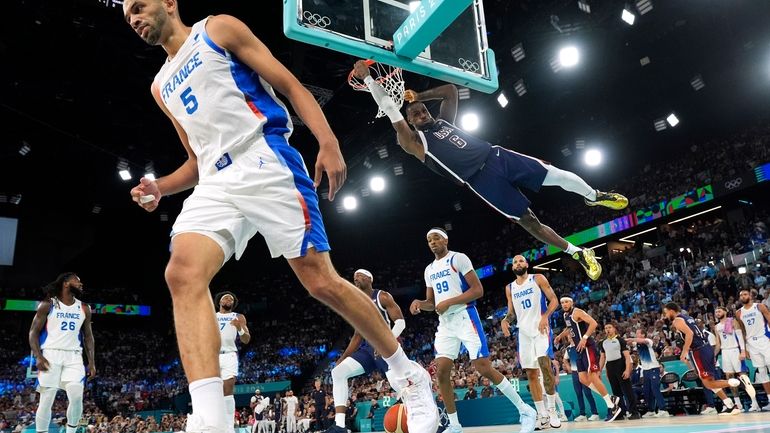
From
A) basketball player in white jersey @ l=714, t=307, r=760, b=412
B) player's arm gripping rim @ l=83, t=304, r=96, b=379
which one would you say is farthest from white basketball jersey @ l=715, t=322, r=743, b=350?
player's arm gripping rim @ l=83, t=304, r=96, b=379

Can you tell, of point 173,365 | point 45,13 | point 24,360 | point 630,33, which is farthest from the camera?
point 173,365

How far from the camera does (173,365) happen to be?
31188mm

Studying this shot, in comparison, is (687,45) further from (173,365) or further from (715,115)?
(173,365)

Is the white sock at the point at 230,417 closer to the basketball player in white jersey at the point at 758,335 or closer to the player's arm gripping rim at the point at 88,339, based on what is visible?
the player's arm gripping rim at the point at 88,339

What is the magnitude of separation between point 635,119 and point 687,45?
5.46 m

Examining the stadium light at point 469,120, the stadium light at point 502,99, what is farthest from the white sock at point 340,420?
the stadium light at point 502,99

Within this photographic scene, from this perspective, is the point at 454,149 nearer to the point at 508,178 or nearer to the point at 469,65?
the point at 508,178

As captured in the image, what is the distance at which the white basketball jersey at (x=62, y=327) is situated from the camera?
645 centimetres

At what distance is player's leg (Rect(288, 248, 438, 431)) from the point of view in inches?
95.7

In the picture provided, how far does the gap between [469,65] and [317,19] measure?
6.08ft

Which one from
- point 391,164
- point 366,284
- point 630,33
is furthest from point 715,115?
point 366,284

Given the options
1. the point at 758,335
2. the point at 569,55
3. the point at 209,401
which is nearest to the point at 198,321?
the point at 209,401

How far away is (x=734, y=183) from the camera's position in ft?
70.4

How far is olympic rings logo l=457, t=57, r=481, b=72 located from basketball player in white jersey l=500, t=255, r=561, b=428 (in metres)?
2.88
